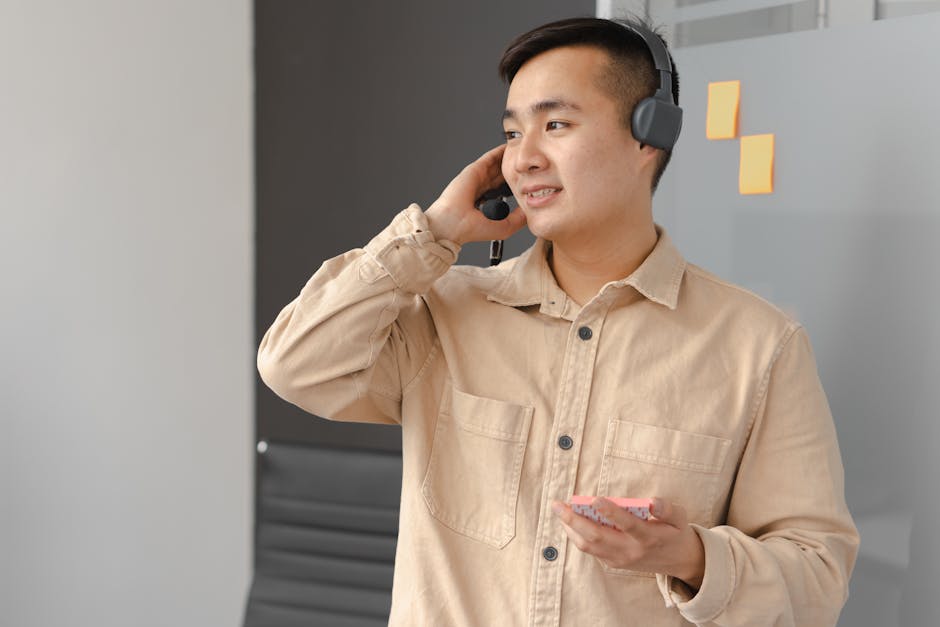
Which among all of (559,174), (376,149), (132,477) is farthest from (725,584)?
(132,477)

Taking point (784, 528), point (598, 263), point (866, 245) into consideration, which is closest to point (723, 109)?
point (866, 245)

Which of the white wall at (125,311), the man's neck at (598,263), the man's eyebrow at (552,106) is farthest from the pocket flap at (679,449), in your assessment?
the white wall at (125,311)

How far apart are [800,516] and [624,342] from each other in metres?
0.33

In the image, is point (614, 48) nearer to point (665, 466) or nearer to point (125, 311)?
point (665, 466)

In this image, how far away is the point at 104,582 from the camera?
3174mm

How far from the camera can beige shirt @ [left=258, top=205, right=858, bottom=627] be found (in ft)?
4.90

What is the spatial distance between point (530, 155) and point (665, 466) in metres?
0.47

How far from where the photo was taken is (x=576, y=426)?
60.1 inches

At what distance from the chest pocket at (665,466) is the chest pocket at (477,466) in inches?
5.1

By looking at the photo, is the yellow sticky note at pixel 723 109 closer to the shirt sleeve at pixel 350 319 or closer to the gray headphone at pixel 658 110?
the gray headphone at pixel 658 110

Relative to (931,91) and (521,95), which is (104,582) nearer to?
(521,95)

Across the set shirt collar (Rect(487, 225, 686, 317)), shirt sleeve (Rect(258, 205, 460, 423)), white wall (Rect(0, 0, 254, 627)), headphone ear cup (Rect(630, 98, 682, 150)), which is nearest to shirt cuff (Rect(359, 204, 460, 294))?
shirt sleeve (Rect(258, 205, 460, 423))

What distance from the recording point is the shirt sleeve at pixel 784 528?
4.67 ft

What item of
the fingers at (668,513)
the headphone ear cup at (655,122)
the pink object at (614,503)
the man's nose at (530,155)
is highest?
the headphone ear cup at (655,122)
